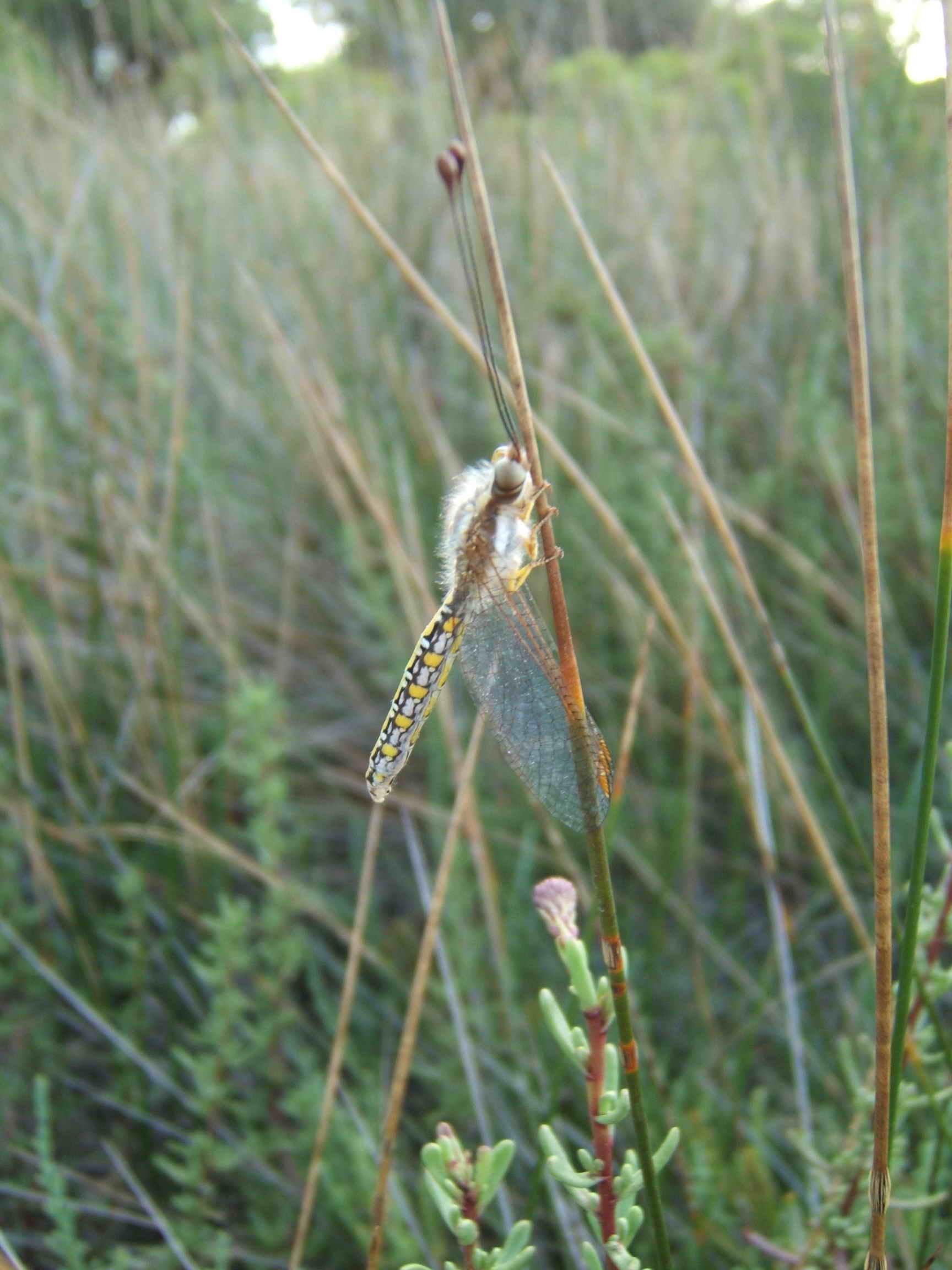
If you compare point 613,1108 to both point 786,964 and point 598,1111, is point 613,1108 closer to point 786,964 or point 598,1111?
point 598,1111

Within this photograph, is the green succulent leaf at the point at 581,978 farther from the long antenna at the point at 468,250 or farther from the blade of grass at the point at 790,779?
the blade of grass at the point at 790,779

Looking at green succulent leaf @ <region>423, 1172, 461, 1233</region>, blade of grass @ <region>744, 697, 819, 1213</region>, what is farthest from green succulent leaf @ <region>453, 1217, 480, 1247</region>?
blade of grass @ <region>744, 697, 819, 1213</region>

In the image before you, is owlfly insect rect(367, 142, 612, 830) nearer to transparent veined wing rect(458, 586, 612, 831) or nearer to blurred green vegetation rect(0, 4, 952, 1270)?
transparent veined wing rect(458, 586, 612, 831)

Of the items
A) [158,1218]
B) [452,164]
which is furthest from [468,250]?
[158,1218]

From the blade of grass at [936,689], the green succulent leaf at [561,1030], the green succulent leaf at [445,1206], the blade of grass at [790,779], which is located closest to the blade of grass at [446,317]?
the blade of grass at [790,779]

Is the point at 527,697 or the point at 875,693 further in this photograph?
the point at 527,697

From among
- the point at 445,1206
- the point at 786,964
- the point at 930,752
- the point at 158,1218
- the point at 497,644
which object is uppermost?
the point at 497,644
